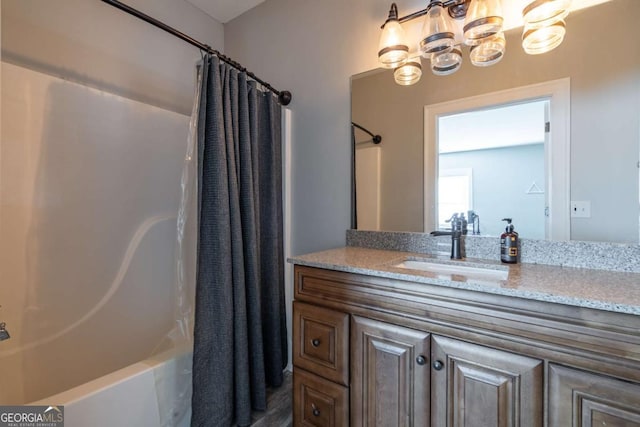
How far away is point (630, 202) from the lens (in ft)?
3.27

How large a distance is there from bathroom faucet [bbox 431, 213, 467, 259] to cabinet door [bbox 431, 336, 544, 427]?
49 cm

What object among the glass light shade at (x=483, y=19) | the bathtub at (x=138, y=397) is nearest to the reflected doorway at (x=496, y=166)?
the glass light shade at (x=483, y=19)

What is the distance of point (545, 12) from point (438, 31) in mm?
364

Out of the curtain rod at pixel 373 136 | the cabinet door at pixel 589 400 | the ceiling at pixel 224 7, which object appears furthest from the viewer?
the ceiling at pixel 224 7

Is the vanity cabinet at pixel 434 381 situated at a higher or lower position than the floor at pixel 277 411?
higher

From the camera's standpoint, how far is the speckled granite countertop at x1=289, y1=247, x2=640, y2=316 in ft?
2.22

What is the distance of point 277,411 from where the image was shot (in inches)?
57.1

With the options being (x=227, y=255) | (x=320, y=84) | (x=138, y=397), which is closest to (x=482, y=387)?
(x=227, y=255)

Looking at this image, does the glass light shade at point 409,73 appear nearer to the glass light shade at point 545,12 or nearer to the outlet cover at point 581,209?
the glass light shade at point 545,12

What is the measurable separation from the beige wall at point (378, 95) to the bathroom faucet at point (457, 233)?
0.57 ft

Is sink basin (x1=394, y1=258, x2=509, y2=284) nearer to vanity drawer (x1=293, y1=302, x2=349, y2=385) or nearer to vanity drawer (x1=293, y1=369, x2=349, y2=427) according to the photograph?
vanity drawer (x1=293, y1=302, x2=349, y2=385)

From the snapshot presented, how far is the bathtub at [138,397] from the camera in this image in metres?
0.93

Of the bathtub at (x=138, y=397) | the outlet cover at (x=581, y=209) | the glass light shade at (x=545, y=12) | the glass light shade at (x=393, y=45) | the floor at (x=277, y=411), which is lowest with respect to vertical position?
the floor at (x=277, y=411)

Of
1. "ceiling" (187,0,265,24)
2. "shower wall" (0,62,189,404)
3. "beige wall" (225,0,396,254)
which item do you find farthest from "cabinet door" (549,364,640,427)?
"ceiling" (187,0,265,24)
